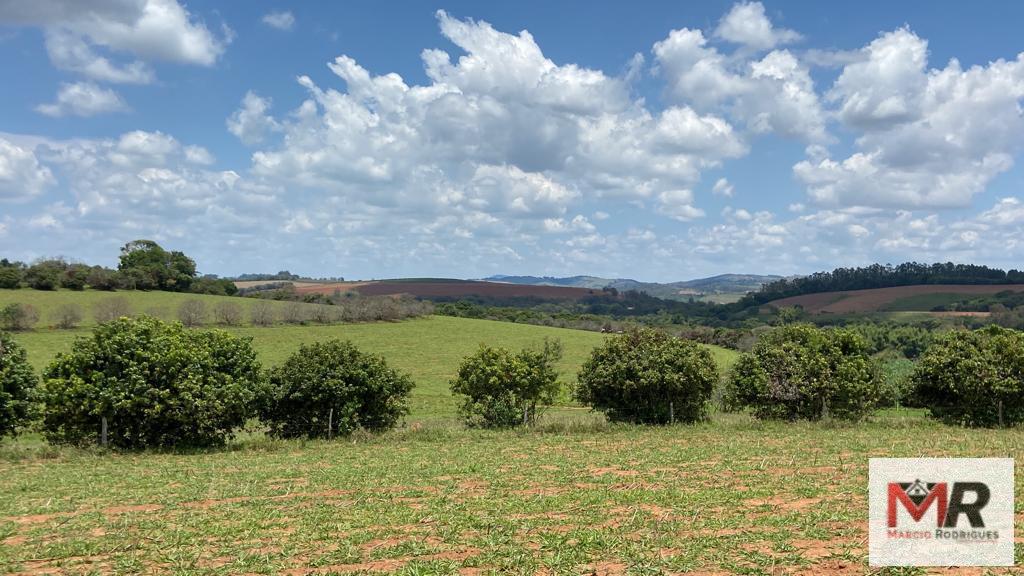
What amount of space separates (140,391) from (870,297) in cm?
17551

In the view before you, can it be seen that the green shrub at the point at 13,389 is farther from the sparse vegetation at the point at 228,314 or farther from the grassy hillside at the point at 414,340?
the sparse vegetation at the point at 228,314

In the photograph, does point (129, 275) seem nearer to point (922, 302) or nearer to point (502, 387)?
point (502, 387)

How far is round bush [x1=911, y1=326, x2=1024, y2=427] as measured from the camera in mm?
35062

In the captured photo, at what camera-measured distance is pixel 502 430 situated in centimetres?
3550

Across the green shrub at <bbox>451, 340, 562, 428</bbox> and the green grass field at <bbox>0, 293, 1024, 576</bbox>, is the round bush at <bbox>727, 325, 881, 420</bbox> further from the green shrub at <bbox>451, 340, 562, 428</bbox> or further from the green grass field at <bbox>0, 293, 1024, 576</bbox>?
the green shrub at <bbox>451, 340, 562, 428</bbox>

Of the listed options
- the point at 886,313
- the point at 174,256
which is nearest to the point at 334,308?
the point at 174,256

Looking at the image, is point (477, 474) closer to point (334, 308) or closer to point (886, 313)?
point (334, 308)

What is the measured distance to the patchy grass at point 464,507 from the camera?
1222 centimetres

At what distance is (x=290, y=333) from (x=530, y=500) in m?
76.1

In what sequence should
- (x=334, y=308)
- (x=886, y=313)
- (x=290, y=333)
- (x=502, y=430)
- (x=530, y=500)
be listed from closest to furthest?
(x=530, y=500)
(x=502, y=430)
(x=290, y=333)
(x=334, y=308)
(x=886, y=313)

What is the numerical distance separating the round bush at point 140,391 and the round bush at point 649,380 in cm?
1908

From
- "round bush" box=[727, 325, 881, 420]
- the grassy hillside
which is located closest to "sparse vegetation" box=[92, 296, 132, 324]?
the grassy hillside

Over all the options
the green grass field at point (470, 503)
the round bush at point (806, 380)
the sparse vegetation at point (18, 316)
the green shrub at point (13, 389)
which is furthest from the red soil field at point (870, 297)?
the green shrub at point (13, 389)

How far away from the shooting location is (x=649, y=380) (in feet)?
119
